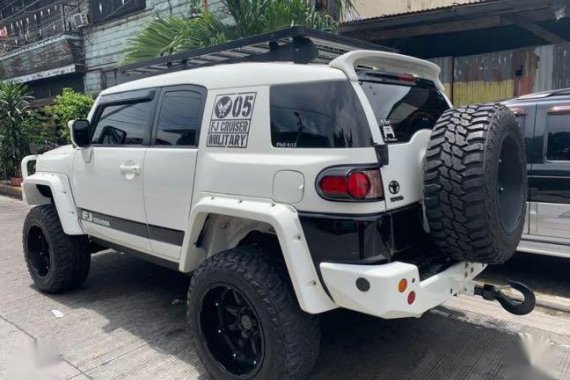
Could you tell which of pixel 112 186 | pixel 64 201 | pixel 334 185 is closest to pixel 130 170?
pixel 112 186

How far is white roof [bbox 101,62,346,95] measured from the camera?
2.72 m

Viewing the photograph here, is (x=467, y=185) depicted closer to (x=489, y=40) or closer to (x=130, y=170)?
(x=130, y=170)

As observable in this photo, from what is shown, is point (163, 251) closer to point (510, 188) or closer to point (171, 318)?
point (171, 318)

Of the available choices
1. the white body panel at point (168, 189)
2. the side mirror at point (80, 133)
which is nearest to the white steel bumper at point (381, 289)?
the white body panel at point (168, 189)

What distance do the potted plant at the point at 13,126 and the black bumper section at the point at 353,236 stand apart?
11.4 meters

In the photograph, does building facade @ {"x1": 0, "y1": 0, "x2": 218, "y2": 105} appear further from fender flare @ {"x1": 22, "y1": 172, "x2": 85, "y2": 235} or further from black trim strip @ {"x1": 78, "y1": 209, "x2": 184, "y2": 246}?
black trim strip @ {"x1": 78, "y1": 209, "x2": 184, "y2": 246}

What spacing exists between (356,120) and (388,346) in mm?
1815

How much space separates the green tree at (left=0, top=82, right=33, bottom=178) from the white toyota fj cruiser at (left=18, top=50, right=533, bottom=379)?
10105mm

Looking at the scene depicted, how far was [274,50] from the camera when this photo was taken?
3299 millimetres

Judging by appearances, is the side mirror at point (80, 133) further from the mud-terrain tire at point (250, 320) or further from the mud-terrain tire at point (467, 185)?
the mud-terrain tire at point (467, 185)

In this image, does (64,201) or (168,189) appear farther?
(64,201)

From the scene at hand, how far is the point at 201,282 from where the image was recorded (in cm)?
296

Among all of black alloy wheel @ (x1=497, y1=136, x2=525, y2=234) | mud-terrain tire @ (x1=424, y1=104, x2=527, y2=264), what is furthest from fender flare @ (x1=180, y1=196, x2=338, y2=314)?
black alloy wheel @ (x1=497, y1=136, x2=525, y2=234)

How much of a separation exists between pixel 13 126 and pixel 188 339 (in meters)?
10.5
